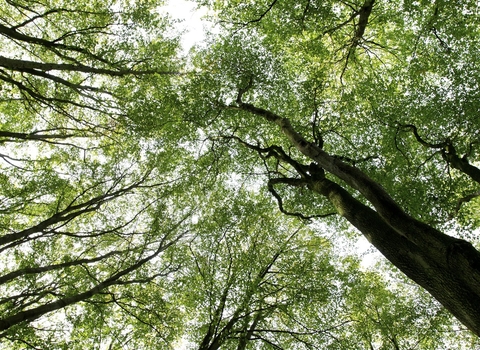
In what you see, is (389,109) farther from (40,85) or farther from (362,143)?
(40,85)

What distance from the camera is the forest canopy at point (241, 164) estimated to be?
1036 cm

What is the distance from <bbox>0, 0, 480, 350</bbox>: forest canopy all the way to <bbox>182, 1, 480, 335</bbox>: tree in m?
0.08

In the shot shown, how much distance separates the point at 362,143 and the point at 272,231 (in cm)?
575

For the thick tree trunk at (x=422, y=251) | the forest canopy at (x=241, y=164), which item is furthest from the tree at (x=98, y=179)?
the thick tree trunk at (x=422, y=251)

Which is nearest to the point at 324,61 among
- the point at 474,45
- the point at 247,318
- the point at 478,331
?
the point at 474,45

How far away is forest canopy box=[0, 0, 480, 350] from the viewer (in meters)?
10.4

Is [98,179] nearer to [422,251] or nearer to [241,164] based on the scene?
[241,164]

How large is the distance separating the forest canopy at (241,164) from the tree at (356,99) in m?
0.08

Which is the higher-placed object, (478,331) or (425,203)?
(425,203)

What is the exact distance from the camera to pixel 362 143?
13727 millimetres

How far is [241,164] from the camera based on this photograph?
48.2 feet

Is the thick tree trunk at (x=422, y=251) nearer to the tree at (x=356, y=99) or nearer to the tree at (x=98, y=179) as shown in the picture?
the tree at (x=356, y=99)

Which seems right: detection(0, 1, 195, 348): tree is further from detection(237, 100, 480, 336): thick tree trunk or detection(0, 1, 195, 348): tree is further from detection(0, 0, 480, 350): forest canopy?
detection(237, 100, 480, 336): thick tree trunk

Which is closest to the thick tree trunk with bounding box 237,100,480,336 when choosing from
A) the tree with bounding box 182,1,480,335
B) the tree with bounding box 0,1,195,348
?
the tree with bounding box 182,1,480,335
